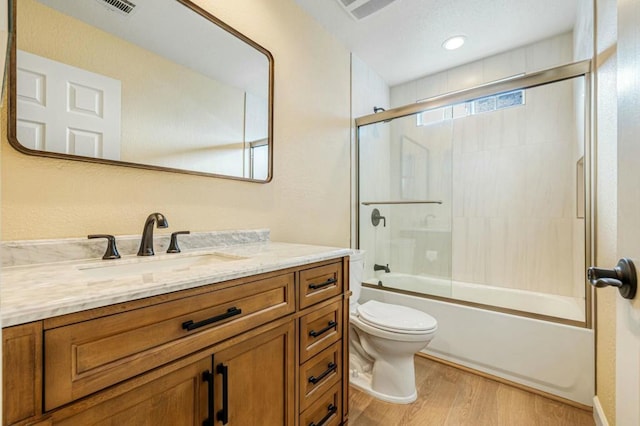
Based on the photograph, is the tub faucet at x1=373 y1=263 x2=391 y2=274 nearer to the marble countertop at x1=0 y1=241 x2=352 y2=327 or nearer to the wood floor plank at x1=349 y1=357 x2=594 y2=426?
the wood floor plank at x1=349 y1=357 x2=594 y2=426

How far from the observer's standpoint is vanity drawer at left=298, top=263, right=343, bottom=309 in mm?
1071

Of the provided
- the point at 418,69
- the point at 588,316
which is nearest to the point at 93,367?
the point at 588,316

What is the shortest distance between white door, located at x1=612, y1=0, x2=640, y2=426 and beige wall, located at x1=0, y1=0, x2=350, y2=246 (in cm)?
143

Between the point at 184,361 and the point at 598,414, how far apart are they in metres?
2.00

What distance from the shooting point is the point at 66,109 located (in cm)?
98

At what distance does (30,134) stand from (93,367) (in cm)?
83

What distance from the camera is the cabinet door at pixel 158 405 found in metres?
0.55

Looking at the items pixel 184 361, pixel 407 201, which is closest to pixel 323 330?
pixel 184 361

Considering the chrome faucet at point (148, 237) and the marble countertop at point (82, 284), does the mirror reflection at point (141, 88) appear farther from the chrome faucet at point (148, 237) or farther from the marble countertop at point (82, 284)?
the marble countertop at point (82, 284)

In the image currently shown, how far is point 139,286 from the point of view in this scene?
628mm

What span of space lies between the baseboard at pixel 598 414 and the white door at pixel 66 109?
2482mm

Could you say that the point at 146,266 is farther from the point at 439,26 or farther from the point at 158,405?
the point at 439,26

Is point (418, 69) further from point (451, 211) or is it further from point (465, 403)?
point (465, 403)

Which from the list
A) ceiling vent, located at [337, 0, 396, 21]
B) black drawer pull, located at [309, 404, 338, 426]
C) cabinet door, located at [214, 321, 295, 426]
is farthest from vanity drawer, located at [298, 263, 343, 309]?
ceiling vent, located at [337, 0, 396, 21]
